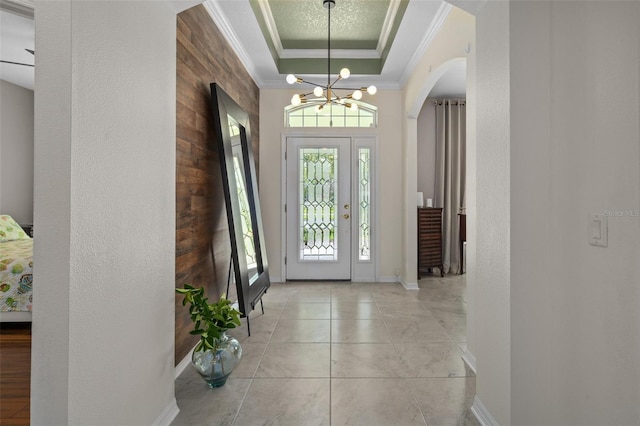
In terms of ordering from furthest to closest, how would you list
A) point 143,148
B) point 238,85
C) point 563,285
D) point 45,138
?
point 238,85
point 143,148
point 563,285
point 45,138

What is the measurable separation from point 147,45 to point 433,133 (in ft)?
16.6

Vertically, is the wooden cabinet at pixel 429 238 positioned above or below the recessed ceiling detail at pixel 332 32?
below

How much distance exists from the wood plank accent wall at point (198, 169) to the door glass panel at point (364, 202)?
7.27 feet

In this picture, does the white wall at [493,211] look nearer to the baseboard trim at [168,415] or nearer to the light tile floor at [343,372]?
the light tile floor at [343,372]

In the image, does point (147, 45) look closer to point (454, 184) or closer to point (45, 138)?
point (45, 138)

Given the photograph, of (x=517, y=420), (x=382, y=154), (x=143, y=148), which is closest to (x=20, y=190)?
(x=143, y=148)

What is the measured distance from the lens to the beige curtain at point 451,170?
556cm

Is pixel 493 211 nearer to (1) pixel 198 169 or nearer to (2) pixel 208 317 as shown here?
(2) pixel 208 317

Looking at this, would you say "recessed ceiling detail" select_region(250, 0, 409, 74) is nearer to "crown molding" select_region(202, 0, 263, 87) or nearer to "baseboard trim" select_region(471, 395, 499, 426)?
"crown molding" select_region(202, 0, 263, 87)

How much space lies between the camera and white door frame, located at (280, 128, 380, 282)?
486 cm

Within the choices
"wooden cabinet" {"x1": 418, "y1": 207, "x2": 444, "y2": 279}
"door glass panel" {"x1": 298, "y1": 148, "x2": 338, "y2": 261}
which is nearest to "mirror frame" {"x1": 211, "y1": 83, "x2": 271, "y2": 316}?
"door glass panel" {"x1": 298, "y1": 148, "x2": 338, "y2": 261}

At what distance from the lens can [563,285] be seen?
141cm

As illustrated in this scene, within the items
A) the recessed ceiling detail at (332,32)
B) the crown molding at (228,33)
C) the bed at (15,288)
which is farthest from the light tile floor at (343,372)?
the recessed ceiling detail at (332,32)

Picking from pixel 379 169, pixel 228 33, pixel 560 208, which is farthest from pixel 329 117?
pixel 560 208
